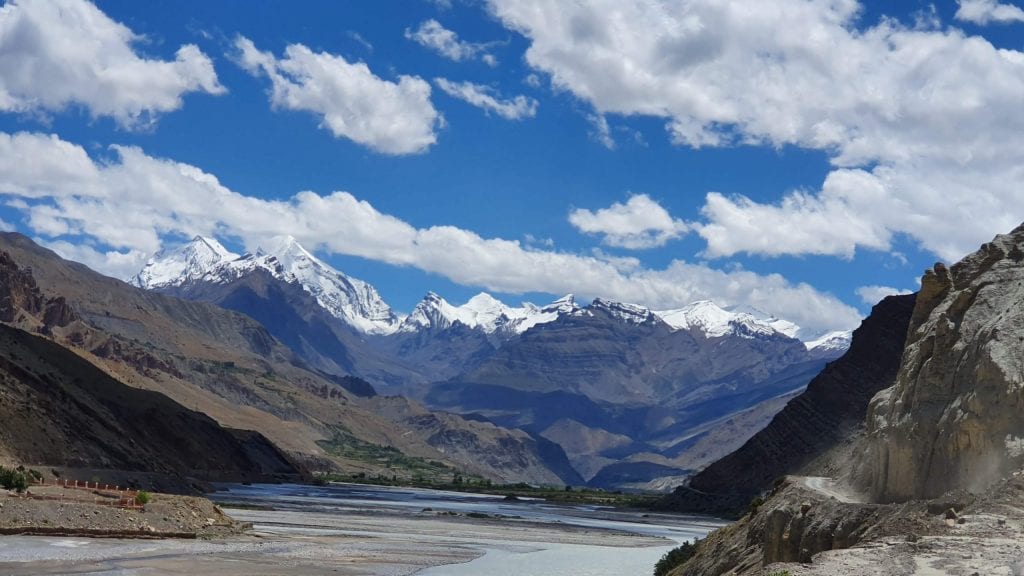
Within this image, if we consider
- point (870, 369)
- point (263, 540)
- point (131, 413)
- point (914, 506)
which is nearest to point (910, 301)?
point (870, 369)

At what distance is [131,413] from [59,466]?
69.9 metres

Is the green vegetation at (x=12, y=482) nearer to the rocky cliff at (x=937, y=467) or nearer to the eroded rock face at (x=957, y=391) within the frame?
the rocky cliff at (x=937, y=467)

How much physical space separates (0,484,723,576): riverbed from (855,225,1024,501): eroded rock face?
108 feet

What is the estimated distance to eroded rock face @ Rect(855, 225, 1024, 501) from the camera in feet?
104

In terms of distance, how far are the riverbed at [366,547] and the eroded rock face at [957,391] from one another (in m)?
32.9

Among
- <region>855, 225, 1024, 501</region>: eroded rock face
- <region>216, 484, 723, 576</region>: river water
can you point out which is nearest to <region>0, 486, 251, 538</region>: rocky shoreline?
<region>216, 484, 723, 576</region>: river water

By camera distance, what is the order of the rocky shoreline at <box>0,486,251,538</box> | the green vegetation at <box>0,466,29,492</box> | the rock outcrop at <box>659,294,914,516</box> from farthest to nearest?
the rock outcrop at <box>659,294,914,516</box> → the green vegetation at <box>0,466,29,492</box> → the rocky shoreline at <box>0,486,251,538</box>

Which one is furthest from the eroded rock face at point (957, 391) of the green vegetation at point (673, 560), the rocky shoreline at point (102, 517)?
the rocky shoreline at point (102, 517)

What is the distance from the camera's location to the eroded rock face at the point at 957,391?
31594mm

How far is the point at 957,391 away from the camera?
35000 mm

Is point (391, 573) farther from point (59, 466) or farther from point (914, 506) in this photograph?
point (59, 466)

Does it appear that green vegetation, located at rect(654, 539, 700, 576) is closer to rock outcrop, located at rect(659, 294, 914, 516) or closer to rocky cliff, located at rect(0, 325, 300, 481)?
rocky cliff, located at rect(0, 325, 300, 481)

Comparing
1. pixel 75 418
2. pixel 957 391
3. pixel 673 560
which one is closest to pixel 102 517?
pixel 673 560

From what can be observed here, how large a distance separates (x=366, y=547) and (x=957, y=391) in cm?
5555
